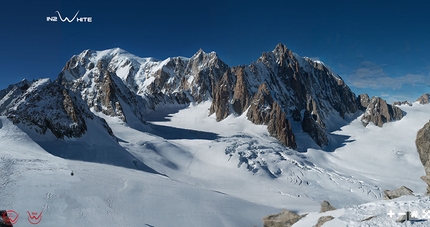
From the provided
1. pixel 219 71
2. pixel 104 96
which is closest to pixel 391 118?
pixel 219 71

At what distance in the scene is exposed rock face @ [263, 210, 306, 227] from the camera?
650 inches

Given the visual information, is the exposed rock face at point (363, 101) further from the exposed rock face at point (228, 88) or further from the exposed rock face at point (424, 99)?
the exposed rock face at point (424, 99)

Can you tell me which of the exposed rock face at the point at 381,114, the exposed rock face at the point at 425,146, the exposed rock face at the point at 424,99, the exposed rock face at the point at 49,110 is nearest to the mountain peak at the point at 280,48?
the exposed rock face at the point at 381,114

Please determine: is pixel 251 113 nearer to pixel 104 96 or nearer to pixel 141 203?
pixel 104 96

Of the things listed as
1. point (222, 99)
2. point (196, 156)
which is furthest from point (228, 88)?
point (196, 156)

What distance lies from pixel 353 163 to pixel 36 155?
64064 mm

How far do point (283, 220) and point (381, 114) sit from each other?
4514 inches

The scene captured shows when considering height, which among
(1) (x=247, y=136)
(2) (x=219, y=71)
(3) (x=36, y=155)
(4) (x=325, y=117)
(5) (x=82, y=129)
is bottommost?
(3) (x=36, y=155)

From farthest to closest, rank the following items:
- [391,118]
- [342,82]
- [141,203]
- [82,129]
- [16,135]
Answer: [342,82] < [391,118] < [82,129] < [16,135] < [141,203]

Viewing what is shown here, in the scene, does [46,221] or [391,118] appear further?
[391,118]

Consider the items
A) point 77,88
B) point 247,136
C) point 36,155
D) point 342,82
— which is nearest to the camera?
point 36,155

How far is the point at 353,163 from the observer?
206ft

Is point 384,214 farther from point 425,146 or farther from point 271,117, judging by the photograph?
point 271,117

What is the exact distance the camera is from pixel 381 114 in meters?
110
